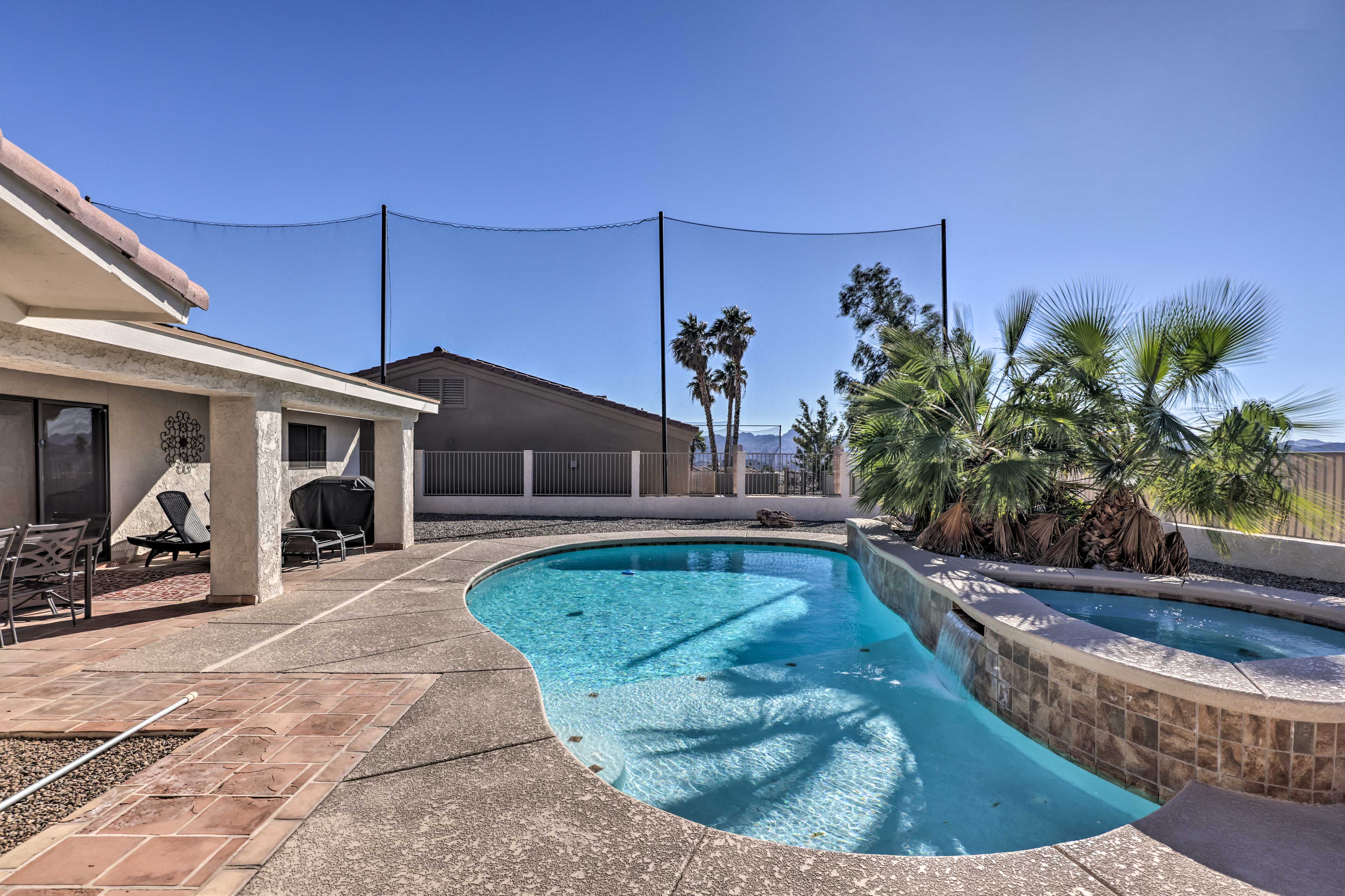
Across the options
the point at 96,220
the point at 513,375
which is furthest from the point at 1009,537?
the point at 513,375

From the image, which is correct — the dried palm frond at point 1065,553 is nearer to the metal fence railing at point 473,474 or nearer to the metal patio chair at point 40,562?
the metal patio chair at point 40,562

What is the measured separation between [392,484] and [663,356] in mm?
9083

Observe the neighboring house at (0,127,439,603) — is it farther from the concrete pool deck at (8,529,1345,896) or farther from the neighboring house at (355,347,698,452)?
the neighboring house at (355,347,698,452)

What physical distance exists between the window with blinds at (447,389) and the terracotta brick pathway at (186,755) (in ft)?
45.8

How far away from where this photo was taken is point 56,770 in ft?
8.62

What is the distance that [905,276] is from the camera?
67.3 ft

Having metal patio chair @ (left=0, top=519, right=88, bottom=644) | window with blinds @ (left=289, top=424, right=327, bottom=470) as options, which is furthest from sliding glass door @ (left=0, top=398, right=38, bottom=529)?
window with blinds @ (left=289, top=424, right=327, bottom=470)

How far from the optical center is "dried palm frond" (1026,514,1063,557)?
22.5ft

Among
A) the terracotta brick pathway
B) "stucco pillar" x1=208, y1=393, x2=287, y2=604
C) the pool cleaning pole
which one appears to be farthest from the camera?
"stucco pillar" x1=208, y1=393, x2=287, y2=604

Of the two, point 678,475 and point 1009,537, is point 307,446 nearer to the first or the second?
point 678,475

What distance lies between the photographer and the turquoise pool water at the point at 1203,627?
4266 mm

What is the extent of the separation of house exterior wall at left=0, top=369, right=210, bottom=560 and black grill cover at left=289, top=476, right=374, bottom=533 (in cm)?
157

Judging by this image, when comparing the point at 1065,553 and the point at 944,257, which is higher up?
the point at 944,257

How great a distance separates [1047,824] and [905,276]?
808 inches
